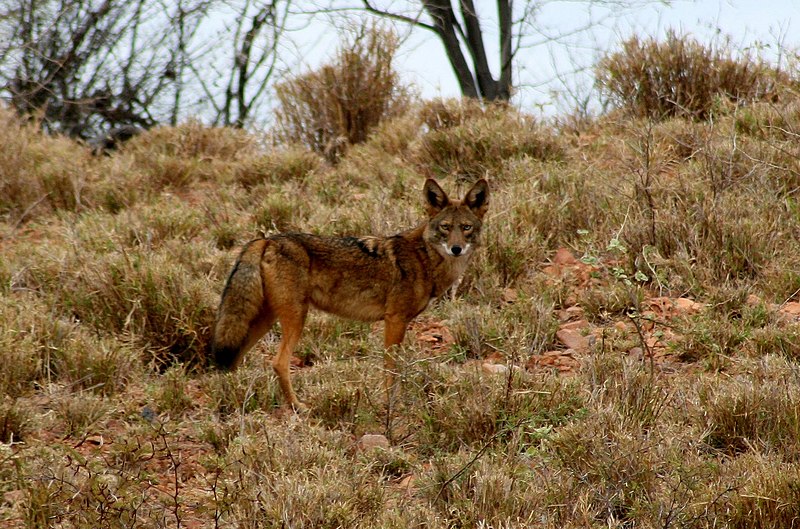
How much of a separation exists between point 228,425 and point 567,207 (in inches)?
168

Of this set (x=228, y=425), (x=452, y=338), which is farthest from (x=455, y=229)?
(x=228, y=425)

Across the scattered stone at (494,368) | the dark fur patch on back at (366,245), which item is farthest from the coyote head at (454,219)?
the scattered stone at (494,368)

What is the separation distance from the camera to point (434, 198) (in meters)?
6.73

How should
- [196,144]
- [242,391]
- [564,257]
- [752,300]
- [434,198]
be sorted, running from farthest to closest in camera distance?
1. [196,144]
2. [564,257]
3. [752,300]
4. [434,198]
5. [242,391]

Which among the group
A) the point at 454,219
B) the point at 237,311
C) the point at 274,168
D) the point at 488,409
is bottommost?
the point at 488,409

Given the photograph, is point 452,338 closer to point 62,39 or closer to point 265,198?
point 265,198

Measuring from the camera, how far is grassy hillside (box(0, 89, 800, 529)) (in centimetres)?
430

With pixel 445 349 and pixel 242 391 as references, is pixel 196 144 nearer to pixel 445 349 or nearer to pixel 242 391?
pixel 445 349

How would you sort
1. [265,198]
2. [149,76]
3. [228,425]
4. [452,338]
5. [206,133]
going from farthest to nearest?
[149,76] < [206,133] < [265,198] < [452,338] < [228,425]

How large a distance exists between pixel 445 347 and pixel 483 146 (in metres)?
3.94

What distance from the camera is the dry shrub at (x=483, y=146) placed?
33.9ft

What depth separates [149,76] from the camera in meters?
18.1

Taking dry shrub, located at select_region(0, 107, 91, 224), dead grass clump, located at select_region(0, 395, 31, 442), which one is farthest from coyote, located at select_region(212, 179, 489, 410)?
dry shrub, located at select_region(0, 107, 91, 224)

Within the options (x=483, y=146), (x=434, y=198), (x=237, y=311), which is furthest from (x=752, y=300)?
(x=483, y=146)
